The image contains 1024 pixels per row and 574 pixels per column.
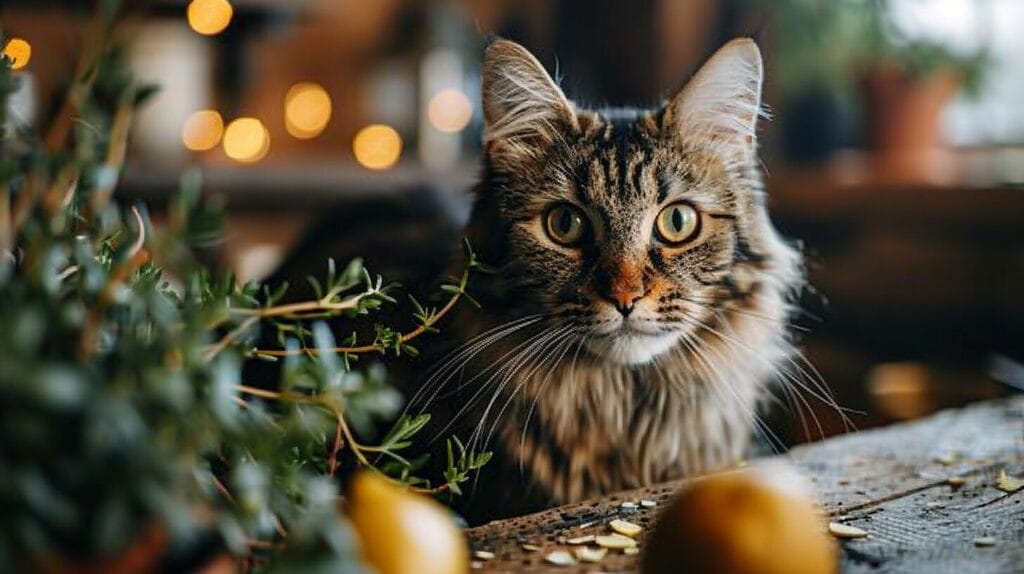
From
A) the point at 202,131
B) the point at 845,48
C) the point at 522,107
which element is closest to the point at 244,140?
the point at 202,131

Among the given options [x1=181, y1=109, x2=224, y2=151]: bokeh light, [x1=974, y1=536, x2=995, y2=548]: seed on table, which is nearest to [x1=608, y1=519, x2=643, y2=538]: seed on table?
[x1=974, y1=536, x2=995, y2=548]: seed on table

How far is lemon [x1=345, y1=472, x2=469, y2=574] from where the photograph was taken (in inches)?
23.8

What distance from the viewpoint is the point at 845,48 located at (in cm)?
336

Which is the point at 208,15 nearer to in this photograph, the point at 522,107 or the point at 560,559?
the point at 522,107

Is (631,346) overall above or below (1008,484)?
above

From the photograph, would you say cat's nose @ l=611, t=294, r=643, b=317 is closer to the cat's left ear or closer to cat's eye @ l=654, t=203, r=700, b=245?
cat's eye @ l=654, t=203, r=700, b=245

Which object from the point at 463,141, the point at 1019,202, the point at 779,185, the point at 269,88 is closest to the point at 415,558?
the point at 1019,202

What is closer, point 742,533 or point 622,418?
point 742,533

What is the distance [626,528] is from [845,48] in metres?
2.87

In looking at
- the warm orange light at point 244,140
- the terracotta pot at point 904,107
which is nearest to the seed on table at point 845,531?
the terracotta pot at point 904,107

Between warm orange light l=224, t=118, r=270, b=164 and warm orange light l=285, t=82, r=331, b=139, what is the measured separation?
1.21 ft

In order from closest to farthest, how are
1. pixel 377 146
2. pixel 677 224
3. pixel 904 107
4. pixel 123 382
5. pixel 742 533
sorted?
pixel 123 382, pixel 742 533, pixel 677 224, pixel 904 107, pixel 377 146

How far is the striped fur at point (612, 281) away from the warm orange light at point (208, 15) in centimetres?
332

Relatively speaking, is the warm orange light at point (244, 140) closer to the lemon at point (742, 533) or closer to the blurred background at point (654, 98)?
the blurred background at point (654, 98)
